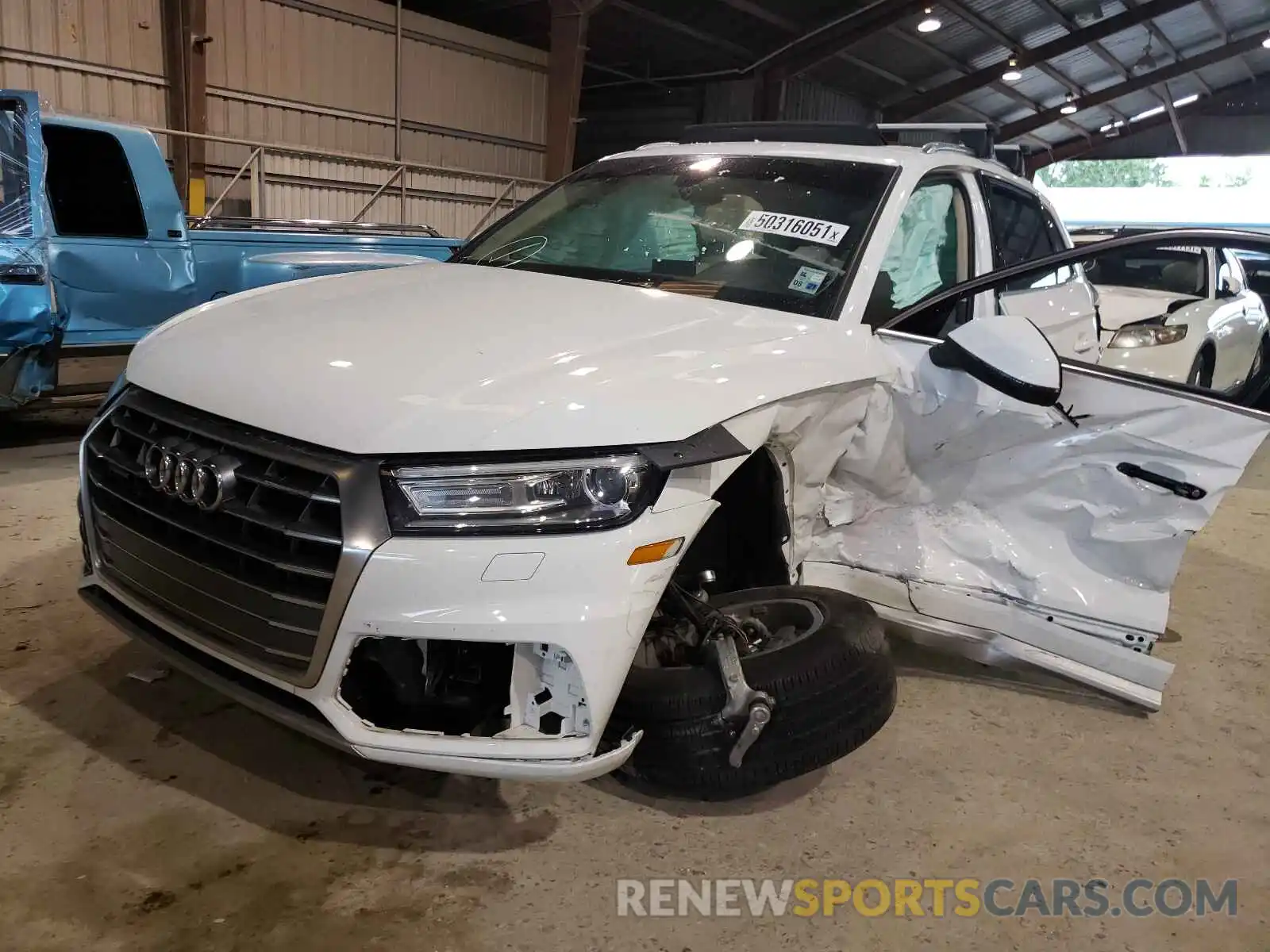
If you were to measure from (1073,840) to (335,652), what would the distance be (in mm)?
1839

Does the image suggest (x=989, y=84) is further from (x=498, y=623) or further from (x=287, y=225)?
(x=498, y=623)

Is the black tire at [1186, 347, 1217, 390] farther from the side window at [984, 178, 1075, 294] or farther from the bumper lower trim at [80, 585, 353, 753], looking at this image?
the bumper lower trim at [80, 585, 353, 753]

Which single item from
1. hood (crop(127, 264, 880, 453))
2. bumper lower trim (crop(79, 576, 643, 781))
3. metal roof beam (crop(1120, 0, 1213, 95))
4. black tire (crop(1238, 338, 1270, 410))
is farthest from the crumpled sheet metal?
metal roof beam (crop(1120, 0, 1213, 95))

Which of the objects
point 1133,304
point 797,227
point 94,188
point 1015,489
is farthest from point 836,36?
point 1015,489

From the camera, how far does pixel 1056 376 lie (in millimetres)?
2510

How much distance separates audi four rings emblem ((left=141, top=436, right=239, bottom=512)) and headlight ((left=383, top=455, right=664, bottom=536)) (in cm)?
37

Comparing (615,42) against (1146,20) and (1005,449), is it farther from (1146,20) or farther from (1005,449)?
(1005,449)

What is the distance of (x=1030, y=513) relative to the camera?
9.70ft

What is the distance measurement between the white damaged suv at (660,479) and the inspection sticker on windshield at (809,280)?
1.1 inches

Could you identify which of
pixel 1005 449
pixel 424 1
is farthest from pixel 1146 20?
pixel 1005 449

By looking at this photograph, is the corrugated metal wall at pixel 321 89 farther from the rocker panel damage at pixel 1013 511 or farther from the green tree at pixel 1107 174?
the green tree at pixel 1107 174

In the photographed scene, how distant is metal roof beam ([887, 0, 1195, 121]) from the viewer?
17.1 meters

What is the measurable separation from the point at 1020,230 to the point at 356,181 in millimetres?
11109

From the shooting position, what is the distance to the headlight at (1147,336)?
18.5ft
